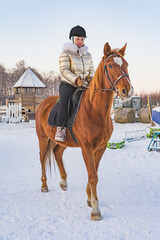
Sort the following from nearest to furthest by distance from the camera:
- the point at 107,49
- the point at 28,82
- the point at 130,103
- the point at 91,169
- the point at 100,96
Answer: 1. the point at 107,49
2. the point at 100,96
3. the point at 91,169
4. the point at 130,103
5. the point at 28,82

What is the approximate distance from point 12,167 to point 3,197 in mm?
1979

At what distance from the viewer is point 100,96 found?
9.96ft

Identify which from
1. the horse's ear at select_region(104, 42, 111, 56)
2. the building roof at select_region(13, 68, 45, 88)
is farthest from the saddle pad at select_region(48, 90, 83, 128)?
the building roof at select_region(13, 68, 45, 88)

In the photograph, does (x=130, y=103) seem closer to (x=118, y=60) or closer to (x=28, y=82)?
(x=28, y=82)

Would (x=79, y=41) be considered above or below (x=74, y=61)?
above

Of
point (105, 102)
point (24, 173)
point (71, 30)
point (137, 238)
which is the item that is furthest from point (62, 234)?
point (71, 30)

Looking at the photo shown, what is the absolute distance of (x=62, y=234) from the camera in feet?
9.20

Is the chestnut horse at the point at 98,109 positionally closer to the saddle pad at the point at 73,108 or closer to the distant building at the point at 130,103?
the saddle pad at the point at 73,108

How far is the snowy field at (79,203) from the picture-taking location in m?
2.85

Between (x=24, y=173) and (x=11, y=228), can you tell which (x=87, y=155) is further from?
(x=24, y=173)

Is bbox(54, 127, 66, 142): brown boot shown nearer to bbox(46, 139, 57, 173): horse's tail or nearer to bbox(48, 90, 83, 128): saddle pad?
bbox(48, 90, 83, 128): saddle pad

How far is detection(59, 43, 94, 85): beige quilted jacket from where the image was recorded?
3486 mm

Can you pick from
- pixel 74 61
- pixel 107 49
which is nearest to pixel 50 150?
pixel 74 61

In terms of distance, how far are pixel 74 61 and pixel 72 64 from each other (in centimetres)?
6
